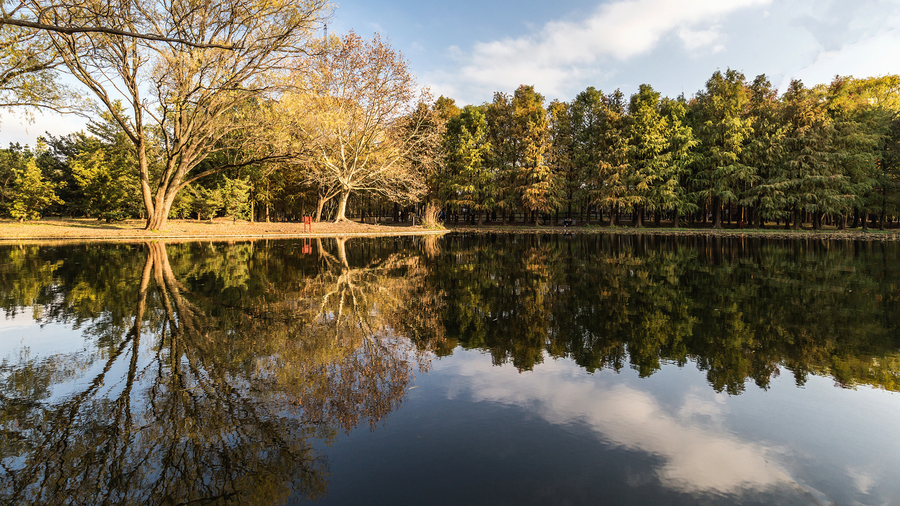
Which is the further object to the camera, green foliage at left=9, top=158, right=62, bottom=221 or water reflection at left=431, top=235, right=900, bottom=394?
green foliage at left=9, top=158, right=62, bottom=221

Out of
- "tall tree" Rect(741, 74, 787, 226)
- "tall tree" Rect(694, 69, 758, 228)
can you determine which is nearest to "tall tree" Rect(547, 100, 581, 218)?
"tall tree" Rect(694, 69, 758, 228)

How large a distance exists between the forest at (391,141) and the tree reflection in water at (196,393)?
53.4 ft

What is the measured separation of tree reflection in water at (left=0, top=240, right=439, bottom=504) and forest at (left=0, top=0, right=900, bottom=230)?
16.3 m

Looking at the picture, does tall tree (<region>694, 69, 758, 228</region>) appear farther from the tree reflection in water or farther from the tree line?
the tree reflection in water

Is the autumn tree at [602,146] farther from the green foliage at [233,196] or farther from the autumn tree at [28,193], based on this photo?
the autumn tree at [28,193]

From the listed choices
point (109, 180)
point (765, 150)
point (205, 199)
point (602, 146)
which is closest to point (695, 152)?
point (765, 150)

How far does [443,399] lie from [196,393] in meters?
2.37

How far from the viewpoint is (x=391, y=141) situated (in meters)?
37.3

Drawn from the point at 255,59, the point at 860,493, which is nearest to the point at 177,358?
the point at 860,493

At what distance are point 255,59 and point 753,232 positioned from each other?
133 feet

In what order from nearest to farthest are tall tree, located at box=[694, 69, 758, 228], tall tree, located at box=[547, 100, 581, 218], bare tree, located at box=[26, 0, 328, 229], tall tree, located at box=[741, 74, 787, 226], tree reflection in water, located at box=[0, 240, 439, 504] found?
tree reflection in water, located at box=[0, 240, 439, 504] → bare tree, located at box=[26, 0, 328, 229] → tall tree, located at box=[741, 74, 787, 226] → tall tree, located at box=[694, 69, 758, 228] → tall tree, located at box=[547, 100, 581, 218]

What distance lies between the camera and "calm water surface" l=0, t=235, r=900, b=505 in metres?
2.90

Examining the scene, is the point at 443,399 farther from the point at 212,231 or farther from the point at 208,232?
the point at 212,231

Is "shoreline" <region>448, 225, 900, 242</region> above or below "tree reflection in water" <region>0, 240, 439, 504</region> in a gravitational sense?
above
